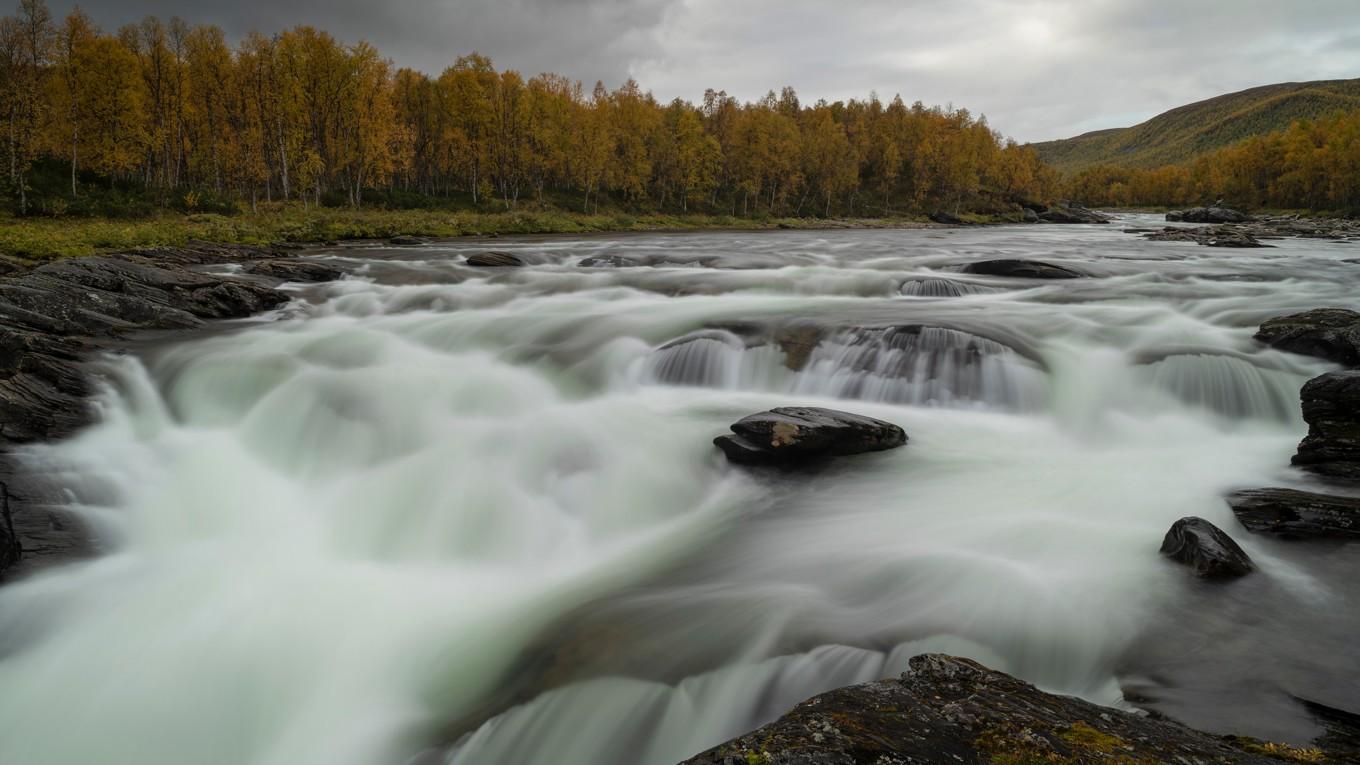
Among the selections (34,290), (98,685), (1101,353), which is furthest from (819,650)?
(34,290)

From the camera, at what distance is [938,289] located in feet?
55.5

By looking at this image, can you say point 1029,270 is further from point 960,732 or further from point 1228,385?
point 960,732

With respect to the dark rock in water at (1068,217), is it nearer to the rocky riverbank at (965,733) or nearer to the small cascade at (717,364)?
the small cascade at (717,364)

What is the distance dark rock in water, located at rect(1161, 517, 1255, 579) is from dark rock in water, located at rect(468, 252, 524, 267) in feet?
68.1

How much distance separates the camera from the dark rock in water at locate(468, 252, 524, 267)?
2284 cm

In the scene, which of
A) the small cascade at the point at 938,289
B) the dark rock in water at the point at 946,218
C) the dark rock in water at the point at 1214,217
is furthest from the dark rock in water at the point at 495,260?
the dark rock in water at the point at 1214,217

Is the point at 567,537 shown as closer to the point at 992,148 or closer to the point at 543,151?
the point at 543,151

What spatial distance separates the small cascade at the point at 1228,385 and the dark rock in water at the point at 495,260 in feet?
61.1

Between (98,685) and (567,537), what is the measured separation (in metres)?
3.45

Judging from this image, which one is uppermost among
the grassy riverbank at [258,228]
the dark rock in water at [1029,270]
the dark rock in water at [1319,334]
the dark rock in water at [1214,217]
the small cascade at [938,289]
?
the dark rock in water at [1214,217]

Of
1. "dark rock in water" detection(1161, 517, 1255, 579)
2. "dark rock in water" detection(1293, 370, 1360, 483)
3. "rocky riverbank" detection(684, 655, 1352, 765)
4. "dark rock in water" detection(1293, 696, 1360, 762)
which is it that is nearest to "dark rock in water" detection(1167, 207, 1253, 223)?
"dark rock in water" detection(1293, 370, 1360, 483)

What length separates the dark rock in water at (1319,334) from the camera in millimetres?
9164

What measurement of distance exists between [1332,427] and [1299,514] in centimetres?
205

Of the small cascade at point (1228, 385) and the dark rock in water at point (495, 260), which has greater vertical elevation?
the dark rock in water at point (495, 260)
